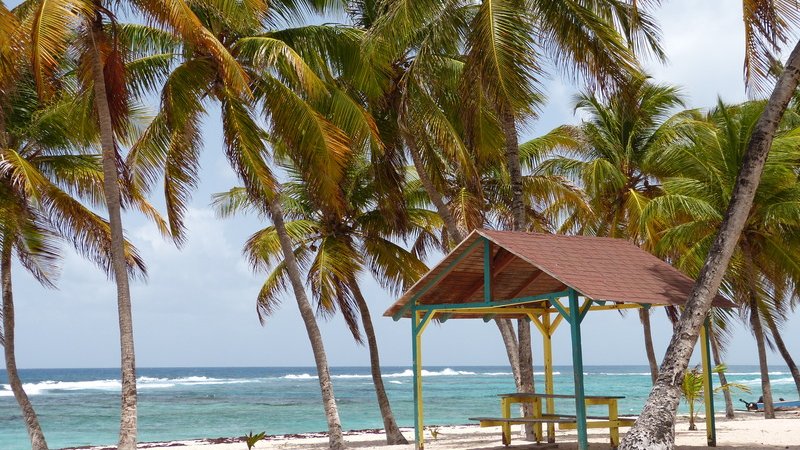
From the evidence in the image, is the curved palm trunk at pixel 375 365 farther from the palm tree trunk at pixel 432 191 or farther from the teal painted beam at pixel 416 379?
the teal painted beam at pixel 416 379

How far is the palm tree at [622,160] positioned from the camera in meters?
21.3

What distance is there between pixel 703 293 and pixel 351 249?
31.6 feet

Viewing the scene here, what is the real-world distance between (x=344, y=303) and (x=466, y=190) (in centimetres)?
351

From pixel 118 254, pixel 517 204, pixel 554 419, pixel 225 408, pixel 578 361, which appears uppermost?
pixel 517 204

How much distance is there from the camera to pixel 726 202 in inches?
715

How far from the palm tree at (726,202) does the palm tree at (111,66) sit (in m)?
9.12

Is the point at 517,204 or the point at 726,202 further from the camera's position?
the point at 726,202

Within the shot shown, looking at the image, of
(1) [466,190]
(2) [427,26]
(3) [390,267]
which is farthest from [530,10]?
(3) [390,267]

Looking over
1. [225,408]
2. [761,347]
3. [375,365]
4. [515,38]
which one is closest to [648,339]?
[761,347]

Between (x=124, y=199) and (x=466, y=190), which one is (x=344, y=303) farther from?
(x=124, y=199)

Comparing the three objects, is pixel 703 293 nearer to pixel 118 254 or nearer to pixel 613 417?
pixel 613 417

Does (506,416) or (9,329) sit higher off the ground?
(9,329)

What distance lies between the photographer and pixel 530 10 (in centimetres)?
1545

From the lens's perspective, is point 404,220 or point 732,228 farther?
point 404,220
